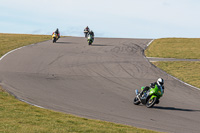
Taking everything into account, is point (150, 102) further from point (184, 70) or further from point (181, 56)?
point (181, 56)

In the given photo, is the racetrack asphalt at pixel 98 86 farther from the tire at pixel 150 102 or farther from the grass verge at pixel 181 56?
the grass verge at pixel 181 56

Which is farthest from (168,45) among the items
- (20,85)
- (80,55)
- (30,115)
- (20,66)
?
(30,115)

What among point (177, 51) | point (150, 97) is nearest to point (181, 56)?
point (177, 51)

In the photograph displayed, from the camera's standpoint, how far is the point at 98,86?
65.9 ft

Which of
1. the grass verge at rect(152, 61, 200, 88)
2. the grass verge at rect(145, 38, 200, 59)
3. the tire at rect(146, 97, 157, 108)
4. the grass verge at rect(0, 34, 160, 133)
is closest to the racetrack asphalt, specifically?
the tire at rect(146, 97, 157, 108)

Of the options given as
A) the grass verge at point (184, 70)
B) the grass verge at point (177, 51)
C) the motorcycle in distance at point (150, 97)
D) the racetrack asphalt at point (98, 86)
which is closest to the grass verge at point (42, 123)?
the racetrack asphalt at point (98, 86)

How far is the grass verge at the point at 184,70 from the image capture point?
24.8 meters

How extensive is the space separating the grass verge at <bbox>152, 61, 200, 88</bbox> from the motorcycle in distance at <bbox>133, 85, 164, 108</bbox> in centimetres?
846

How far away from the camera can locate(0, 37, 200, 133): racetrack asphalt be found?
13.4 m

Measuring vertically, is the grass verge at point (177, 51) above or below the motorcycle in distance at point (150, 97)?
above

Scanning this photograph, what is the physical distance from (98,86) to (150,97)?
5.19m

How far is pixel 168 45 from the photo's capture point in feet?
149

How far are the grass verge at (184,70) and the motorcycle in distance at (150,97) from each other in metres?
8.46

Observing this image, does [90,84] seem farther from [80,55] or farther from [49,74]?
[80,55]
